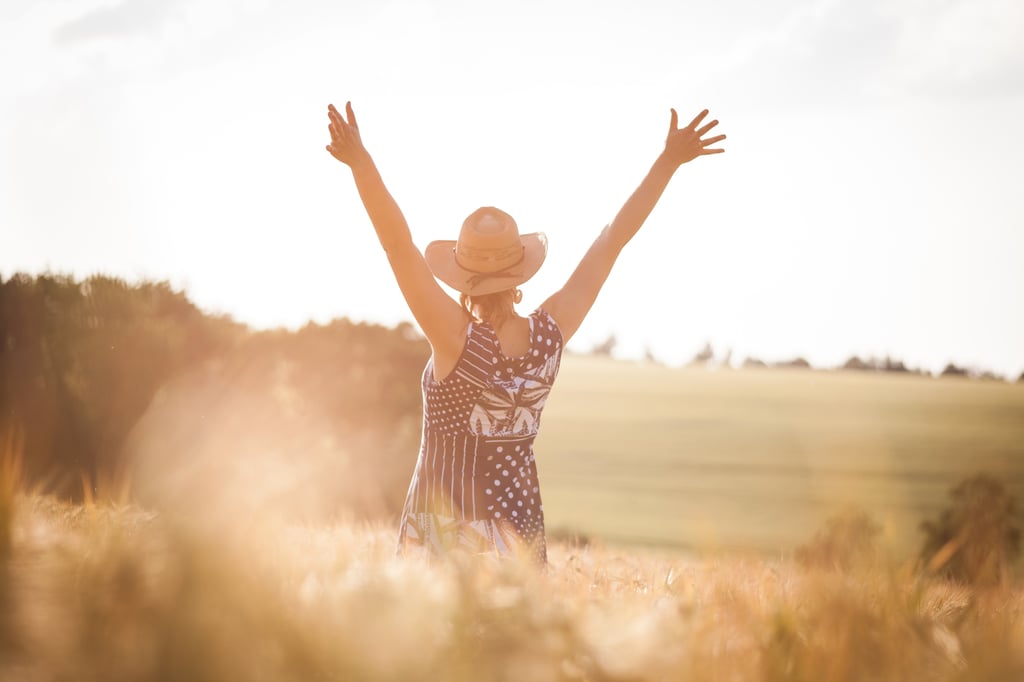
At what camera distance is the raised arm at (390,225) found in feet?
10.1

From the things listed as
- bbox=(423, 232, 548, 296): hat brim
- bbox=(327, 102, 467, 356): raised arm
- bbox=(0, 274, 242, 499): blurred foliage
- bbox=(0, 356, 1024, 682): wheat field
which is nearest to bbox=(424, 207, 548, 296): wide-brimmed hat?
bbox=(423, 232, 548, 296): hat brim

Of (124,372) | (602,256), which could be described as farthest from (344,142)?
(124,372)

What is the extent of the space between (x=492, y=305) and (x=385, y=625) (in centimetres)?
244

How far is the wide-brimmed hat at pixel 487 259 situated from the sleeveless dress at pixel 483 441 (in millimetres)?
220

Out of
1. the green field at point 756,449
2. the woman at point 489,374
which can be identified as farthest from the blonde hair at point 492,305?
the green field at point 756,449

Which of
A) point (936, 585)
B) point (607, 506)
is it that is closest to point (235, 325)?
point (936, 585)

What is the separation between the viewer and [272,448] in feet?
37.2

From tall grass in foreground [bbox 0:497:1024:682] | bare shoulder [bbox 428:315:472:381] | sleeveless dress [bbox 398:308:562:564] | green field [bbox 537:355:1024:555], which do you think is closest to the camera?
tall grass in foreground [bbox 0:497:1024:682]

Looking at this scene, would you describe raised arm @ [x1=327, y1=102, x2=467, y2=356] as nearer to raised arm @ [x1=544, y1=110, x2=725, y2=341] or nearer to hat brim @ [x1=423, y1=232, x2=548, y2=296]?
hat brim @ [x1=423, y1=232, x2=548, y2=296]

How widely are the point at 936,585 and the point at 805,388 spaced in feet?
260

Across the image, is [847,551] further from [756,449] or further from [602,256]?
[756,449]

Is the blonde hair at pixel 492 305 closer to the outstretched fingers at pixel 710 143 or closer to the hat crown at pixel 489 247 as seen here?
the hat crown at pixel 489 247

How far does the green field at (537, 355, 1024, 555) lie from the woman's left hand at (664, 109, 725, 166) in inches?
1085

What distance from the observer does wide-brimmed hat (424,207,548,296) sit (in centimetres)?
369
